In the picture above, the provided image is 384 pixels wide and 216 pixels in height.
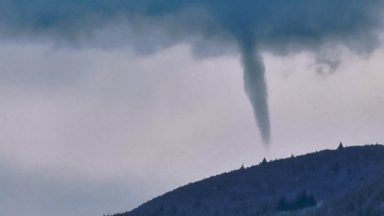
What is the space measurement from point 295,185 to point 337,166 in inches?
407

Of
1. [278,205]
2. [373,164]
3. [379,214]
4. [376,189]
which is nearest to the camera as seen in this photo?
[379,214]

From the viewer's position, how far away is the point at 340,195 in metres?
171

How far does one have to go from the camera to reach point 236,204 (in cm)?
19075

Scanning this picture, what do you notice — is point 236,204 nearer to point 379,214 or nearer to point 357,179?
point 357,179

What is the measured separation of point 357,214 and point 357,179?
118ft

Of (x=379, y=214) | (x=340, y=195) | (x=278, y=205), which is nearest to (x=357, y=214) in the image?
(x=379, y=214)

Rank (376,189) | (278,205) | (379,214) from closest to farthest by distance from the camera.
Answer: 1. (379,214)
2. (376,189)
3. (278,205)

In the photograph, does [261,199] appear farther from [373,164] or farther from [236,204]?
[373,164]

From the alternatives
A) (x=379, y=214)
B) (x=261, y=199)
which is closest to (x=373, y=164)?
(x=261, y=199)

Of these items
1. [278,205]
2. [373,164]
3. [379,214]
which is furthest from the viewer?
[373,164]

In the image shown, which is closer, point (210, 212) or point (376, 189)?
point (376, 189)

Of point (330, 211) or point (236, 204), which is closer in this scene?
point (330, 211)

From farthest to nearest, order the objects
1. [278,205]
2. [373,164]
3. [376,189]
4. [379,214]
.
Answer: [373,164] → [278,205] → [376,189] → [379,214]

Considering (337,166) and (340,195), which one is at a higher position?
(337,166)
